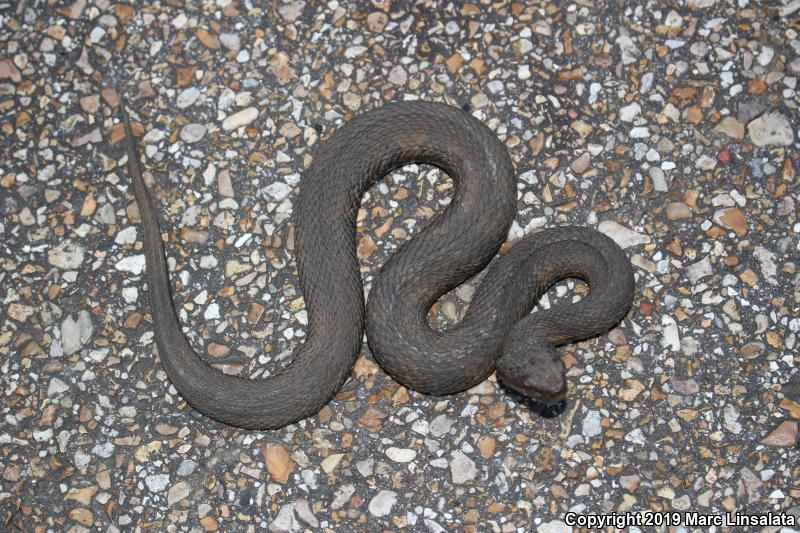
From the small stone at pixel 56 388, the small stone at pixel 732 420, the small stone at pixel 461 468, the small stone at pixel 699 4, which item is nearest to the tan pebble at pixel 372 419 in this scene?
the small stone at pixel 461 468

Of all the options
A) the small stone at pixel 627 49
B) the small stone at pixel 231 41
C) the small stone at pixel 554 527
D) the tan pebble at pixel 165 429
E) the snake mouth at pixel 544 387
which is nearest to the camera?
the snake mouth at pixel 544 387

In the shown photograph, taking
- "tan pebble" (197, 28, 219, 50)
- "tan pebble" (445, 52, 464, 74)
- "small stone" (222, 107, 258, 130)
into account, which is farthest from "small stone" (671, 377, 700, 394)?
"tan pebble" (197, 28, 219, 50)

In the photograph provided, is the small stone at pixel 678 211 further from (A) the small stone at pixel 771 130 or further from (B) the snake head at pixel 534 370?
(B) the snake head at pixel 534 370

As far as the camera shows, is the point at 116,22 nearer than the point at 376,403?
No

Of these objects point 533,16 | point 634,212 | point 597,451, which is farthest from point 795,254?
point 533,16

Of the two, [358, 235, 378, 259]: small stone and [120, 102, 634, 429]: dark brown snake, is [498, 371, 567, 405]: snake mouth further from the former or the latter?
[358, 235, 378, 259]: small stone

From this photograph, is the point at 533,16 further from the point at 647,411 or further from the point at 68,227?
the point at 68,227
